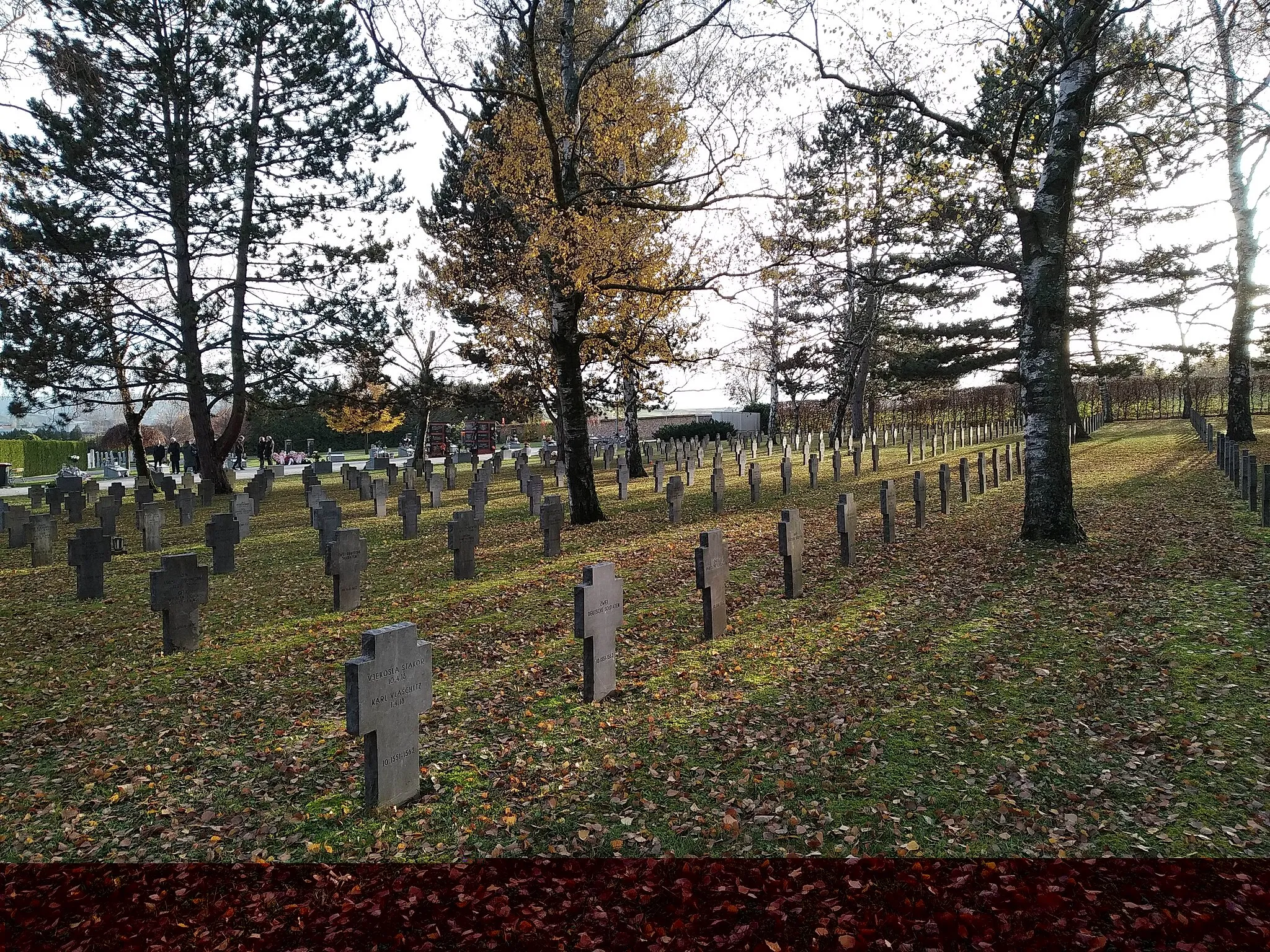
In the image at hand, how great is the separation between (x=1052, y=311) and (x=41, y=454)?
47.5m

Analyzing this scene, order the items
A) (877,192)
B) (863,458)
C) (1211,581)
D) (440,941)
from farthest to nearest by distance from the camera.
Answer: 1. (863,458)
2. (877,192)
3. (1211,581)
4. (440,941)

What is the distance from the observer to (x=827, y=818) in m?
4.07

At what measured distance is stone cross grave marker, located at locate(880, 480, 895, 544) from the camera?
36.9 ft

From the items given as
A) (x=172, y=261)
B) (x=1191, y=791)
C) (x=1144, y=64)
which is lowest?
(x=1191, y=791)

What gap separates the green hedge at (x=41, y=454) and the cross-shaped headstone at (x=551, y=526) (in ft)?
132

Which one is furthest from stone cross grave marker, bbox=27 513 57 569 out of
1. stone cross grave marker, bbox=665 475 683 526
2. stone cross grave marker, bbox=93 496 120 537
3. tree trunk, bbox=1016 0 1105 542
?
tree trunk, bbox=1016 0 1105 542

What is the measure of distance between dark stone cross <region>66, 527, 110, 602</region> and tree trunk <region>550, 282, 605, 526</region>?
7.28m

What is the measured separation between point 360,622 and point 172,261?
18.3m

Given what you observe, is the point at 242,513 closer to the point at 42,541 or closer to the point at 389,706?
the point at 42,541

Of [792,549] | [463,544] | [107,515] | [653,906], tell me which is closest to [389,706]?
[653,906]

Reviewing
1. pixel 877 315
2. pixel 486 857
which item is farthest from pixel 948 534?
pixel 877 315

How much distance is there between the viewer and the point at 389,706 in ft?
14.5

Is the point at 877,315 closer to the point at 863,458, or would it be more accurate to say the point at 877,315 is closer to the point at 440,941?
the point at 863,458

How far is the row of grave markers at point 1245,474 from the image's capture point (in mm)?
10438
